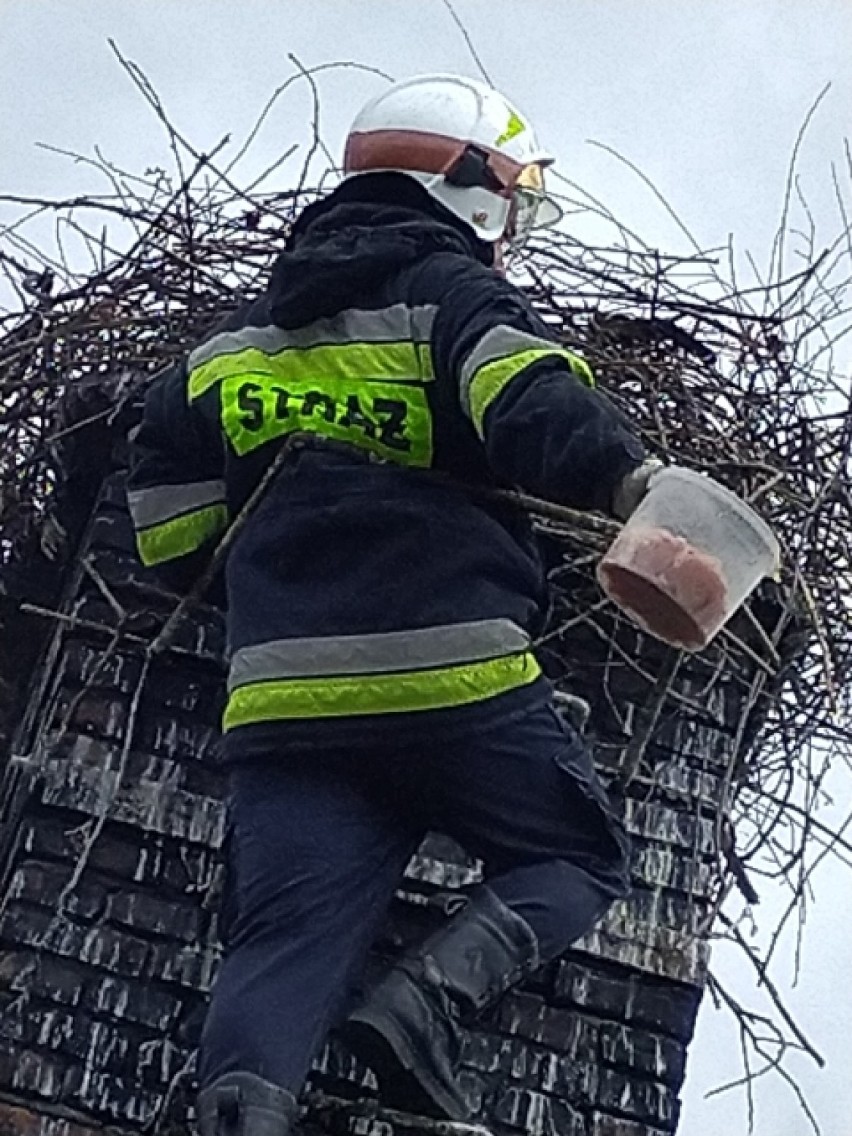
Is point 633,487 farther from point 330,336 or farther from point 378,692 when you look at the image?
point 330,336

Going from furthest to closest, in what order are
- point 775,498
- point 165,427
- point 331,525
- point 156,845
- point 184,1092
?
point 775,498
point 156,845
point 184,1092
point 165,427
point 331,525

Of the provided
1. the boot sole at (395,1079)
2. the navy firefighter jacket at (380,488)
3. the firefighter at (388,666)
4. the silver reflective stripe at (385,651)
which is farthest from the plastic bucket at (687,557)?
the boot sole at (395,1079)

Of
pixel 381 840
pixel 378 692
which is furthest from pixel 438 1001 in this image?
pixel 378 692

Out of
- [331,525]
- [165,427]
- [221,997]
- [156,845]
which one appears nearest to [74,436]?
[156,845]

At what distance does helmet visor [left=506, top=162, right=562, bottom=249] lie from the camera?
3826 millimetres

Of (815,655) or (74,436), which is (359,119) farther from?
(815,655)

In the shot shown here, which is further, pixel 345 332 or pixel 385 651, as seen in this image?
pixel 345 332

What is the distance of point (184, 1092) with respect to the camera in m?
4.25

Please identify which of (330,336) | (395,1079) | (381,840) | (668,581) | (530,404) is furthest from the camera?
(330,336)

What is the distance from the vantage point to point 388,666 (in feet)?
10.9

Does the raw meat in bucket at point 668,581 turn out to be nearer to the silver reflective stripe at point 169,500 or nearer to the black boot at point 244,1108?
the black boot at point 244,1108

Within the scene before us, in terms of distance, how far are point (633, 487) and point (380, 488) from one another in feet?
1.64

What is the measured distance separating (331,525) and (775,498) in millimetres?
1709

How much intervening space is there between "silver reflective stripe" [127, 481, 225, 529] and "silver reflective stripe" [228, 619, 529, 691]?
1.52ft
